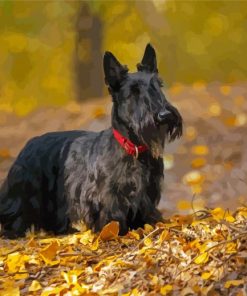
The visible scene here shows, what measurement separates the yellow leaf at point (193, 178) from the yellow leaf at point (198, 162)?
7.0 inches

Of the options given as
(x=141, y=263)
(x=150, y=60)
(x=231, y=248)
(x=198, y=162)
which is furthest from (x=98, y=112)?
(x=231, y=248)

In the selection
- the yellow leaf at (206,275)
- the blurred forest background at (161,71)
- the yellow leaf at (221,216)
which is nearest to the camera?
the yellow leaf at (206,275)

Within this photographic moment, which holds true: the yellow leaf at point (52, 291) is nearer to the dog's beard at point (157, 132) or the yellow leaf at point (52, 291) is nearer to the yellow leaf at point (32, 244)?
the yellow leaf at point (32, 244)

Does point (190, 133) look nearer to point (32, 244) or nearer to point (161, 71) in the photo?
point (32, 244)

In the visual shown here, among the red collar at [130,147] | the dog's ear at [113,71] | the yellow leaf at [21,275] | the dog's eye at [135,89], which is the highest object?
the dog's ear at [113,71]

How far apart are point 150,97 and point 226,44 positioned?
46.0ft

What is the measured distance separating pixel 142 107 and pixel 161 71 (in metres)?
15.2

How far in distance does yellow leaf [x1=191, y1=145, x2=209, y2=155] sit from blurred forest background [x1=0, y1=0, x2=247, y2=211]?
16 mm

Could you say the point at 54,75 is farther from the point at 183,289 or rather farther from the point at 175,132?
the point at 183,289

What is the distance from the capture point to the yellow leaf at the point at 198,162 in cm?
1134

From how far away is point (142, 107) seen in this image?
6.58 metres

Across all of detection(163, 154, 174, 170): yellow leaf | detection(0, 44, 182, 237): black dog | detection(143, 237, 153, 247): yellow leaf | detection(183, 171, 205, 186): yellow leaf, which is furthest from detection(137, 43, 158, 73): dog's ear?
detection(163, 154, 174, 170): yellow leaf

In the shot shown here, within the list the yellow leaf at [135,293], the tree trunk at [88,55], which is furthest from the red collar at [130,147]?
the tree trunk at [88,55]

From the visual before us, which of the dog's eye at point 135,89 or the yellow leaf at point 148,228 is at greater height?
the dog's eye at point 135,89
